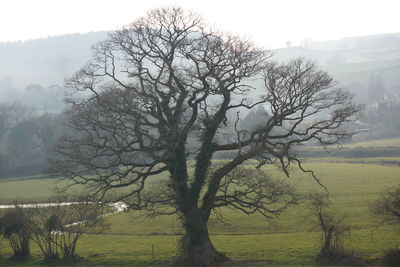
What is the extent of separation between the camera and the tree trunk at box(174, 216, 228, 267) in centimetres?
2800

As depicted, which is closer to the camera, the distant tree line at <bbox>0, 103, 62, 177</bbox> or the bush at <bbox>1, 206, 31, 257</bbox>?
the bush at <bbox>1, 206, 31, 257</bbox>

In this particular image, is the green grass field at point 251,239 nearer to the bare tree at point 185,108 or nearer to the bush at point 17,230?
the bush at point 17,230

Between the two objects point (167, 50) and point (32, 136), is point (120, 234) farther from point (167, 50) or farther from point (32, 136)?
point (32, 136)

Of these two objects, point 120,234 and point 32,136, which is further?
point 32,136

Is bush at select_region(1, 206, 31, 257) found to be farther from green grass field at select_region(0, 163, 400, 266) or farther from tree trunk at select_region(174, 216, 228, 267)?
tree trunk at select_region(174, 216, 228, 267)

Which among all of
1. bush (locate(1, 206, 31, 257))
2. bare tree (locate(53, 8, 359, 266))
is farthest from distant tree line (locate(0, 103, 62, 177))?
bare tree (locate(53, 8, 359, 266))

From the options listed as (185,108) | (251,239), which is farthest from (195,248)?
(251,239)

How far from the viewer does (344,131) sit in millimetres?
27969

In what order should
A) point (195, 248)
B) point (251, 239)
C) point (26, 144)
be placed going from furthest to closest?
1. point (26, 144)
2. point (251, 239)
3. point (195, 248)

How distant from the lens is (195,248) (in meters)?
28.3

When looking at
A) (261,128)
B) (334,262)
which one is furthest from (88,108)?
(334,262)

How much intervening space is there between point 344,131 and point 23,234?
26.8 metres

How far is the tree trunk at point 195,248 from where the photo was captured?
28.0 m

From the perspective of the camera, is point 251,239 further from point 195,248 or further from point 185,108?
point 185,108
